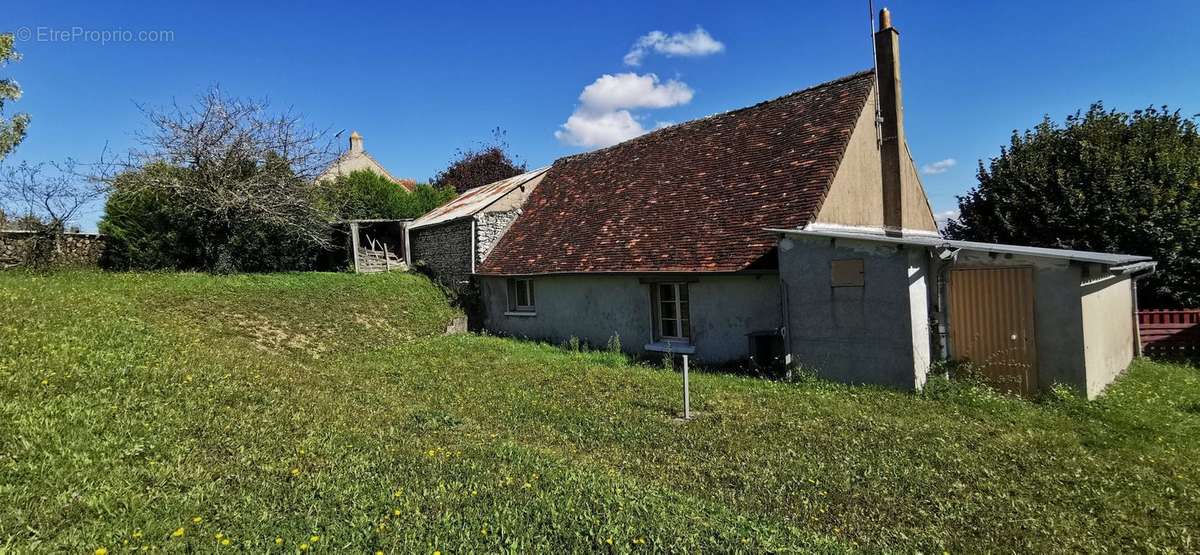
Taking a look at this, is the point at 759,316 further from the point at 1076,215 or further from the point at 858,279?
the point at 1076,215

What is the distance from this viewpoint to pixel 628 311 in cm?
1334

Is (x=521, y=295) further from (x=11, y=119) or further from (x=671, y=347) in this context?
(x=11, y=119)

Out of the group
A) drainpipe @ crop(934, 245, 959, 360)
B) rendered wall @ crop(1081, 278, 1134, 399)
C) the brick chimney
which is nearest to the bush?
the brick chimney

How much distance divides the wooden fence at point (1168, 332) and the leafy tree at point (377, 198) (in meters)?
24.1

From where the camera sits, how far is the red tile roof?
39.0 ft

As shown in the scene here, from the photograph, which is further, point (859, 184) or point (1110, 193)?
point (1110, 193)

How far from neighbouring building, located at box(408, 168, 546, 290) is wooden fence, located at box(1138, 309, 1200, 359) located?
17.1m

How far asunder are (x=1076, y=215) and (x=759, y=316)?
1178 cm

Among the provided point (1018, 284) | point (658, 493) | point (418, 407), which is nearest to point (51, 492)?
point (418, 407)

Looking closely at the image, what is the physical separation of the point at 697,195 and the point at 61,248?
18382 millimetres

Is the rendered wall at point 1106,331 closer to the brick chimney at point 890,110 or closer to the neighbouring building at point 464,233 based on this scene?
the brick chimney at point 890,110

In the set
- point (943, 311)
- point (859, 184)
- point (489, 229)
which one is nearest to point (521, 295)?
point (489, 229)

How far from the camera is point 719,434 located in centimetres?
683

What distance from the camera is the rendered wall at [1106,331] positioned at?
830 cm
